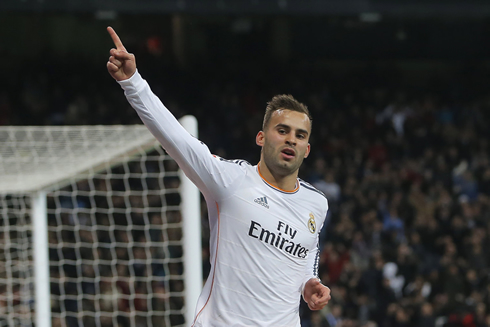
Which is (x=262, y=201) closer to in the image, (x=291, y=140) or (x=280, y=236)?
(x=280, y=236)

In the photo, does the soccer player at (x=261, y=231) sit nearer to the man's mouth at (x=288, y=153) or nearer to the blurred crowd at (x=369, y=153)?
the man's mouth at (x=288, y=153)

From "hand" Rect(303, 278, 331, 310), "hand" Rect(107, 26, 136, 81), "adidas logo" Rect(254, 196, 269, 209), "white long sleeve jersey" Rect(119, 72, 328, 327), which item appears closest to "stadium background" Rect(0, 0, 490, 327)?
"hand" Rect(303, 278, 331, 310)

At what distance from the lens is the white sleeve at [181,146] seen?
119 inches

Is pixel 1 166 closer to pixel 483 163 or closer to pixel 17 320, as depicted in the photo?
pixel 17 320

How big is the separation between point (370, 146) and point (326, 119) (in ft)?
4.25

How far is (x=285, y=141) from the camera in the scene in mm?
3443

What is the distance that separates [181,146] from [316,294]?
3.40 feet

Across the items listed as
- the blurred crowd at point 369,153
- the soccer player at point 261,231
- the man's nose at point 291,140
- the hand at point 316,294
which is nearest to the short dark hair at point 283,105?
the soccer player at point 261,231

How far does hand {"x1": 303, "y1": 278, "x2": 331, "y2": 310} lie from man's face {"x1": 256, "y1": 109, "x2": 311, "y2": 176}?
0.58 metres

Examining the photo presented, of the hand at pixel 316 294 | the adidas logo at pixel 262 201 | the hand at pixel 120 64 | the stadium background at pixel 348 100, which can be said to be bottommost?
the hand at pixel 316 294

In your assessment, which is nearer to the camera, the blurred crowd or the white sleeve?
the white sleeve

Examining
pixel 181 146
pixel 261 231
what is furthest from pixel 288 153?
pixel 181 146

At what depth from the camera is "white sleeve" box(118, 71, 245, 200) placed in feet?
9.94

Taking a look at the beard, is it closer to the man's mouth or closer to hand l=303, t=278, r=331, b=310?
the man's mouth
